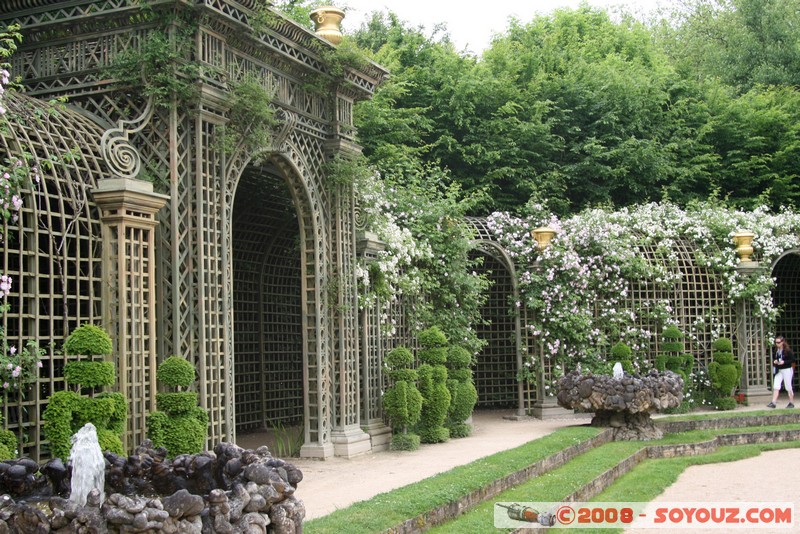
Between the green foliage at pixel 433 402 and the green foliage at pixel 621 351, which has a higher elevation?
the green foliage at pixel 621 351

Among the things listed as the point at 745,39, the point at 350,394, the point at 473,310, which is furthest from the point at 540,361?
the point at 745,39

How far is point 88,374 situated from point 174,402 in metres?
1.14

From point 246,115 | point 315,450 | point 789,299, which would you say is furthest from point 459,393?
point 789,299

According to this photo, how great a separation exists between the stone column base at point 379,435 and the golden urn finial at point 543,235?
199 inches

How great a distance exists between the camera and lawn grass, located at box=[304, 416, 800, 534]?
21.0ft

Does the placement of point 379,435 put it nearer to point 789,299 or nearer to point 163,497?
point 163,497

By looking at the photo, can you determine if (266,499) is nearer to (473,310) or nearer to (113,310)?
(113,310)

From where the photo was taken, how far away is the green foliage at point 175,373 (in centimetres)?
764

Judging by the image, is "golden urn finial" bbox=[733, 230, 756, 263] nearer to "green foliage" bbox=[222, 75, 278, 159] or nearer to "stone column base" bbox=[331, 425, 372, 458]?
"stone column base" bbox=[331, 425, 372, 458]

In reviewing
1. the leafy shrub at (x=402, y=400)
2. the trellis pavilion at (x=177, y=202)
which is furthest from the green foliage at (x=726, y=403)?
the trellis pavilion at (x=177, y=202)

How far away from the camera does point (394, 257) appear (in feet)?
40.9

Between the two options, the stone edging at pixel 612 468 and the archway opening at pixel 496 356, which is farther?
the archway opening at pixel 496 356

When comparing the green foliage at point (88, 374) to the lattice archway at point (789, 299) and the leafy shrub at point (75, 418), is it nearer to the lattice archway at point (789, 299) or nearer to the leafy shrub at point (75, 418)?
the leafy shrub at point (75, 418)

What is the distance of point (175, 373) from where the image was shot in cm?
767
